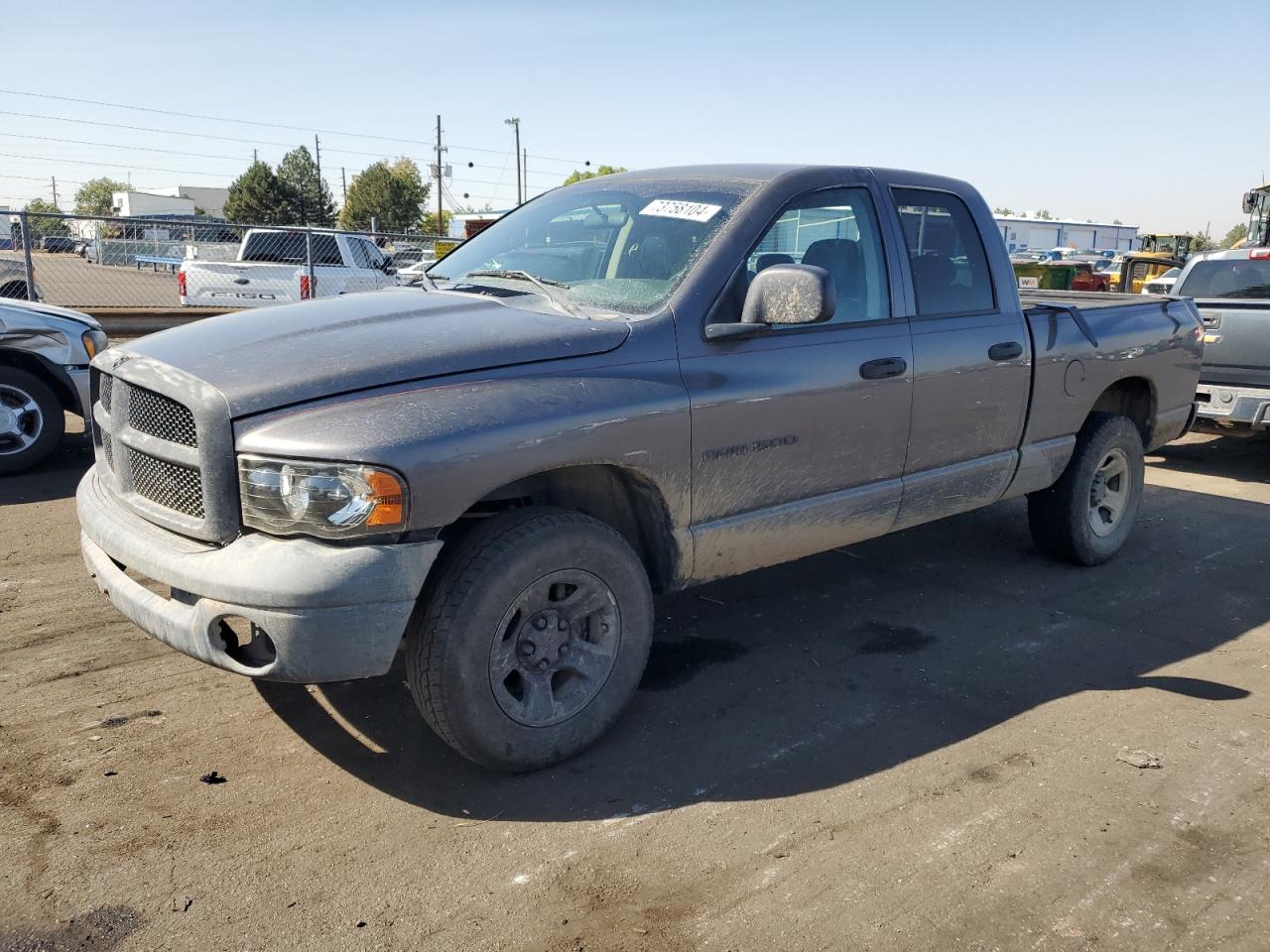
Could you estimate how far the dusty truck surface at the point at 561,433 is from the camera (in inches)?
111

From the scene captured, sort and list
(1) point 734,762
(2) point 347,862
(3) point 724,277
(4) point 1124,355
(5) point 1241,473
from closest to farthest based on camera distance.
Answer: (2) point 347,862 → (1) point 734,762 → (3) point 724,277 → (4) point 1124,355 → (5) point 1241,473

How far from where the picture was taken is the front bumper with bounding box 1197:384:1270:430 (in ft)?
26.0

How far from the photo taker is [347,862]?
2805 mm

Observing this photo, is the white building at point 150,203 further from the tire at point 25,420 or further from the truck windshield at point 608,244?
the truck windshield at point 608,244

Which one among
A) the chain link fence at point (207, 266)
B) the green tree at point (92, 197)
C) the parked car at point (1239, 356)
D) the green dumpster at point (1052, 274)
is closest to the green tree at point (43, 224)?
the chain link fence at point (207, 266)

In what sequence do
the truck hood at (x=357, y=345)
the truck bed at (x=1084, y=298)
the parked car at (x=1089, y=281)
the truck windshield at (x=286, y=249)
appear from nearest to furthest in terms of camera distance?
the truck hood at (x=357, y=345), the truck bed at (x=1084, y=298), the truck windshield at (x=286, y=249), the parked car at (x=1089, y=281)

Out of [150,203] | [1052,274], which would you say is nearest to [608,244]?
[1052,274]

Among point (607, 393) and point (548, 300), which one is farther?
point (548, 300)

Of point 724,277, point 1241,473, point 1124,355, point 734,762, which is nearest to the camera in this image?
point 734,762

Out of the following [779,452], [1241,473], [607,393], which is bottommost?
[1241,473]

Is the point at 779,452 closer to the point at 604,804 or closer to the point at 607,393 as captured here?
the point at 607,393

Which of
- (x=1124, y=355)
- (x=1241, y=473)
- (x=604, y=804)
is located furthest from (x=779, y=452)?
(x=1241, y=473)

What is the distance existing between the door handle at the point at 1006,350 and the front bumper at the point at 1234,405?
159 inches

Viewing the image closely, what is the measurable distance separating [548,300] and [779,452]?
102 cm
